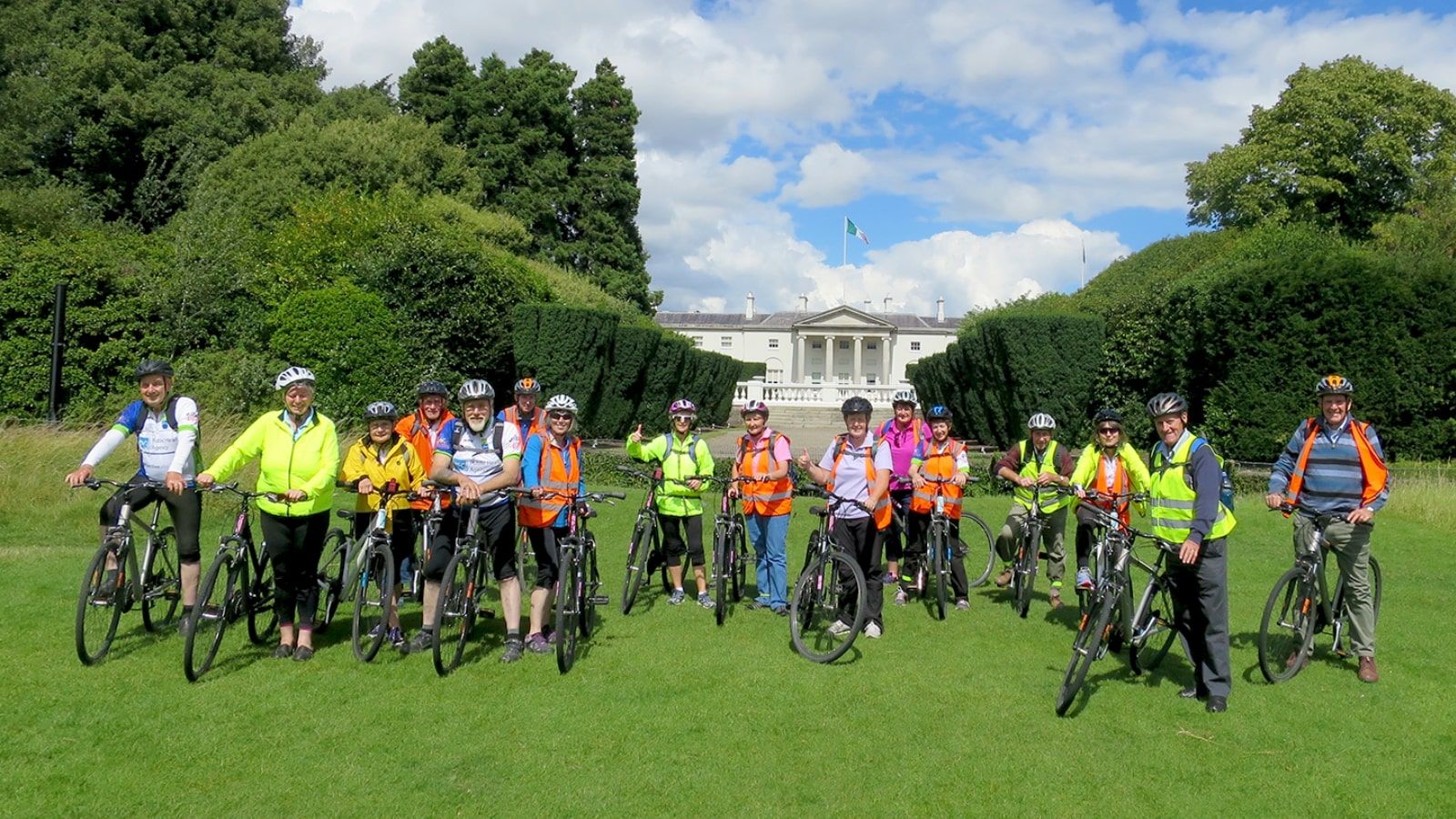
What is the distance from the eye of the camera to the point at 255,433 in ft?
20.6

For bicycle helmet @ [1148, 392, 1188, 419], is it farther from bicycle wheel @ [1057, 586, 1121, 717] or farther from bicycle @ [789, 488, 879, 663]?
bicycle @ [789, 488, 879, 663]

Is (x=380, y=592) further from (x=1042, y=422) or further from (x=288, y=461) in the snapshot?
(x=1042, y=422)

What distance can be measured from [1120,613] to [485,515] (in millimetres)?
4283

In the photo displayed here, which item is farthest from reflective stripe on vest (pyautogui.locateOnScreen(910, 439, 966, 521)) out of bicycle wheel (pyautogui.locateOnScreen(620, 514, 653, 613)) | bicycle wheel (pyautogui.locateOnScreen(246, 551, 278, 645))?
bicycle wheel (pyautogui.locateOnScreen(246, 551, 278, 645))

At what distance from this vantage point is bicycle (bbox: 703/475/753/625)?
25.8 ft

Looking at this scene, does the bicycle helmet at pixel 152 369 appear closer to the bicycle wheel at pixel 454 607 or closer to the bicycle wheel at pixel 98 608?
the bicycle wheel at pixel 98 608

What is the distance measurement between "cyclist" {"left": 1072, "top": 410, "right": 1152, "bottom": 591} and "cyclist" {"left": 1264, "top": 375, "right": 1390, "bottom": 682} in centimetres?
91

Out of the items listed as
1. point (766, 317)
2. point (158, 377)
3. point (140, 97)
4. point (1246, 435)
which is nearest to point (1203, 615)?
point (158, 377)

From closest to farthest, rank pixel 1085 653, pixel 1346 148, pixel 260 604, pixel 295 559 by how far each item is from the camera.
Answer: pixel 1085 653
pixel 295 559
pixel 260 604
pixel 1346 148

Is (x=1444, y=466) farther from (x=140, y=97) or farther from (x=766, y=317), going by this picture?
(x=766, y=317)

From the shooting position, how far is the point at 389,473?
23.4 feet

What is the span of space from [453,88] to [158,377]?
37.6 metres

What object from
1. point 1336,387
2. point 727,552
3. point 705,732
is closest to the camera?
point 705,732

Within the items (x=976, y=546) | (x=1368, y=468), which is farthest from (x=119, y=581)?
(x=976, y=546)
